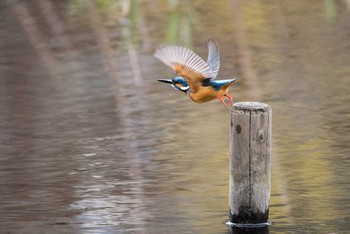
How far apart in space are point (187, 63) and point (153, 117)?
11.1ft

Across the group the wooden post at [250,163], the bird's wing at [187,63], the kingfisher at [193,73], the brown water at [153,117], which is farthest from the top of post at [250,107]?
the brown water at [153,117]

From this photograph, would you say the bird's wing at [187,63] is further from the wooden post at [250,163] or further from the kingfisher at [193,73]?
the wooden post at [250,163]

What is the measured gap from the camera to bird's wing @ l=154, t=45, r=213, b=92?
24.7 ft

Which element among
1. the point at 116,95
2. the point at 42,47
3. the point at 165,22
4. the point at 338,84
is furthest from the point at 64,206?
the point at 165,22

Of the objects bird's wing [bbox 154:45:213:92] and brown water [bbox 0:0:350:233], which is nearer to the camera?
bird's wing [bbox 154:45:213:92]

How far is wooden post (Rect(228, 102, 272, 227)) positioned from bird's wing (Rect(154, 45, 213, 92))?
32 centimetres

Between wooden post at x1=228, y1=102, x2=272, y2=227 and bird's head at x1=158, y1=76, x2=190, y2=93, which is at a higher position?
bird's head at x1=158, y1=76, x2=190, y2=93

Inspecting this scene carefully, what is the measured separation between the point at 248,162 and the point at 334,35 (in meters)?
6.86

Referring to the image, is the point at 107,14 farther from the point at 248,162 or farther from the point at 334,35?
the point at 248,162

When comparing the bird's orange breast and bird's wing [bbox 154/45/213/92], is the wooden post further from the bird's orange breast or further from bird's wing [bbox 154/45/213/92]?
bird's wing [bbox 154/45/213/92]

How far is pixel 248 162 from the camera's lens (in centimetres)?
747

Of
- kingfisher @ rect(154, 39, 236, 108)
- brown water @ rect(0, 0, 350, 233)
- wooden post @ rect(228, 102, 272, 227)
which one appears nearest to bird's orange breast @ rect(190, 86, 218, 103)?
kingfisher @ rect(154, 39, 236, 108)

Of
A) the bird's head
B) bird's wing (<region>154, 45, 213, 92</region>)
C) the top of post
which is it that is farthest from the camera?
the bird's head

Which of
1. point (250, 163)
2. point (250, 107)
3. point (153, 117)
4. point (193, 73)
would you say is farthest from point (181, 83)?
point (153, 117)
